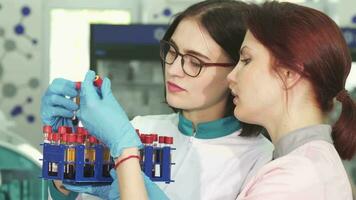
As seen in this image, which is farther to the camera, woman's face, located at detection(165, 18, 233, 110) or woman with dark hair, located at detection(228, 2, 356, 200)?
woman's face, located at detection(165, 18, 233, 110)

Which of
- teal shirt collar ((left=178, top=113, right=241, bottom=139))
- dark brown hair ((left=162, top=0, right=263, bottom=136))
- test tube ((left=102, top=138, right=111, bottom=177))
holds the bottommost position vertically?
test tube ((left=102, top=138, right=111, bottom=177))

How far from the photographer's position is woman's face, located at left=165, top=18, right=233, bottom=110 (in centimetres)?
165

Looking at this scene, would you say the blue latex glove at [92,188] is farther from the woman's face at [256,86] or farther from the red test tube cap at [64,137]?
the woman's face at [256,86]

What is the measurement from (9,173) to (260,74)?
5.42 feet

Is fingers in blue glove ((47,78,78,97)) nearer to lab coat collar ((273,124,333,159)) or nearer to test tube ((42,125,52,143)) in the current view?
test tube ((42,125,52,143))

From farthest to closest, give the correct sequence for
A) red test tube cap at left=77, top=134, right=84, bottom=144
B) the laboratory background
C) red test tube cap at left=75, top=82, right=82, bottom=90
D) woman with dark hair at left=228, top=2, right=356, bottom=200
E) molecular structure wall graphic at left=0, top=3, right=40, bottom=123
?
1. molecular structure wall graphic at left=0, top=3, right=40, bottom=123
2. the laboratory background
3. red test tube cap at left=75, top=82, right=82, bottom=90
4. red test tube cap at left=77, top=134, right=84, bottom=144
5. woman with dark hair at left=228, top=2, right=356, bottom=200

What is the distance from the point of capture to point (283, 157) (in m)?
1.32

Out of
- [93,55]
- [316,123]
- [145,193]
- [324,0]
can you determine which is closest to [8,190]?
[93,55]

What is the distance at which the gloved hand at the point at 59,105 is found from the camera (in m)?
1.54

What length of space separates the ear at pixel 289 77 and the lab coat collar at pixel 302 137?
11cm

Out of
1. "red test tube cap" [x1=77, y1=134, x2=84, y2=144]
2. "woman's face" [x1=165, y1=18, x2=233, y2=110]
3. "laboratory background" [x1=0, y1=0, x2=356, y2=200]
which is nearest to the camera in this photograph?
"red test tube cap" [x1=77, y1=134, x2=84, y2=144]

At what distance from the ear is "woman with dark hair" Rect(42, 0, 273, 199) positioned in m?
0.26

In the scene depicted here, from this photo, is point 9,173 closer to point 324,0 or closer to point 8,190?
point 8,190

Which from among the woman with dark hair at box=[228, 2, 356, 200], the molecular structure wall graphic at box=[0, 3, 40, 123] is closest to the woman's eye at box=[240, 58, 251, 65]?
the woman with dark hair at box=[228, 2, 356, 200]
